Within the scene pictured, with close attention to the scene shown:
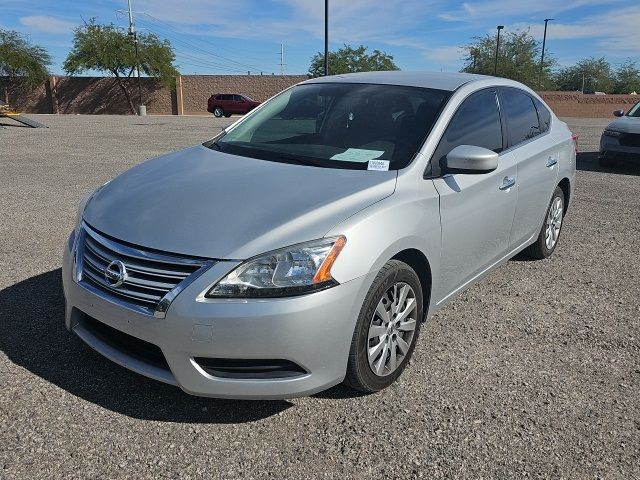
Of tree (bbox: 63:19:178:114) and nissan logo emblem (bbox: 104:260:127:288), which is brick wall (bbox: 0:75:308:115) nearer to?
tree (bbox: 63:19:178:114)

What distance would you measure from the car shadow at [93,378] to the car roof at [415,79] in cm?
241

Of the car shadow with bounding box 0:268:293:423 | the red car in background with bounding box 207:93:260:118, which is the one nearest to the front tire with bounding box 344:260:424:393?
the car shadow with bounding box 0:268:293:423

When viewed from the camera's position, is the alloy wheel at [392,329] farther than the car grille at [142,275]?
Yes

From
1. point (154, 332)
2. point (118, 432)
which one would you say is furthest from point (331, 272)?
point (118, 432)

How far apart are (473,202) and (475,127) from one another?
23.9 inches

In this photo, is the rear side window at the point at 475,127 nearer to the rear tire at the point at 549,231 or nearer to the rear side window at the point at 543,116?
the rear side window at the point at 543,116

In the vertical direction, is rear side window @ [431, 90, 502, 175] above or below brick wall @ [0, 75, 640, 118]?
below

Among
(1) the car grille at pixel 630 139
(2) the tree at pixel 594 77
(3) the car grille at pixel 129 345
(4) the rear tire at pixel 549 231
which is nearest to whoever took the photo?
(3) the car grille at pixel 129 345

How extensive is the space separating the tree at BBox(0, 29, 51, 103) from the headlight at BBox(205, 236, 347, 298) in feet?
161

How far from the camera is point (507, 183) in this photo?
3955 mm

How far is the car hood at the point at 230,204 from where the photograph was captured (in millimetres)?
2508

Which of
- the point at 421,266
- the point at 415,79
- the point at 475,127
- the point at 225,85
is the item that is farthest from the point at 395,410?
the point at 225,85

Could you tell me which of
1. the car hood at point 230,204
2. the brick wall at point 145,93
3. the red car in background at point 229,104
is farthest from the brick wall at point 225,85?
the car hood at point 230,204

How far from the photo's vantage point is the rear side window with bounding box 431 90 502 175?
3.43 metres
